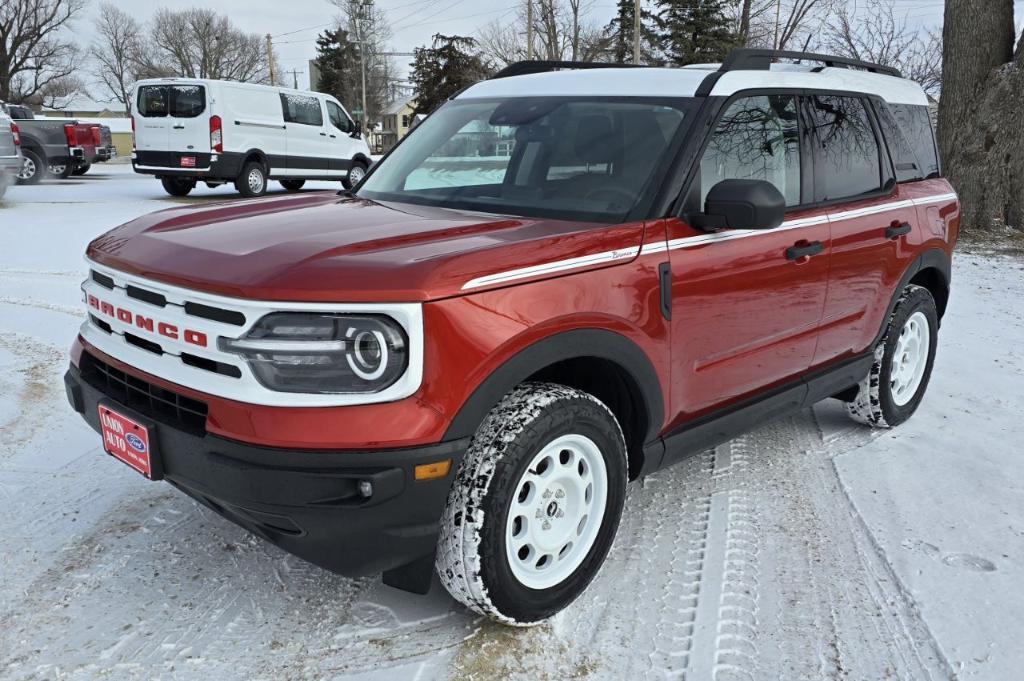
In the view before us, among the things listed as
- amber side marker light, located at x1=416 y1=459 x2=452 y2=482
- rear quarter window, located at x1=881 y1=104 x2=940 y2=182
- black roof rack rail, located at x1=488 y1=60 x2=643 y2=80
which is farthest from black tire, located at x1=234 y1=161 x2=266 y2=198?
amber side marker light, located at x1=416 y1=459 x2=452 y2=482

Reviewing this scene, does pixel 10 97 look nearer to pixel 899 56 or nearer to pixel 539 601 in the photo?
pixel 899 56

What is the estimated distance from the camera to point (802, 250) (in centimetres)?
344

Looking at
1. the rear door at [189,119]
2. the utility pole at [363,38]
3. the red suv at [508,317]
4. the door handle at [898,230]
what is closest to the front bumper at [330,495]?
the red suv at [508,317]

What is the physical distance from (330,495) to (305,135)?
639 inches

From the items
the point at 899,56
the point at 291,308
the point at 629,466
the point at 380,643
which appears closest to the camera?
the point at 291,308

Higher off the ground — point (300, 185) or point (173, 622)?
point (300, 185)

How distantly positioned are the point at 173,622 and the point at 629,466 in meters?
1.61

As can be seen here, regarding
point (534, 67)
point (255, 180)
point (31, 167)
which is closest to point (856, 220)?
point (534, 67)

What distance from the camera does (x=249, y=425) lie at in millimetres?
2203

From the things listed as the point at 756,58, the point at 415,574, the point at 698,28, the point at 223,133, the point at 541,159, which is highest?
the point at 698,28

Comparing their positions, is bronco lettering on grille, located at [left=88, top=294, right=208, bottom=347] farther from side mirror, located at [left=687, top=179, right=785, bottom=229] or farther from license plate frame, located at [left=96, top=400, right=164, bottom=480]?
side mirror, located at [left=687, top=179, right=785, bottom=229]

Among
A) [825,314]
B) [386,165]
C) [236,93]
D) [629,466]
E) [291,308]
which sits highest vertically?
[236,93]

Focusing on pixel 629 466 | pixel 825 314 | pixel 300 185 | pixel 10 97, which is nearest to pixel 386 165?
pixel 629 466

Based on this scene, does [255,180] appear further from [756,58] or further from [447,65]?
[447,65]
